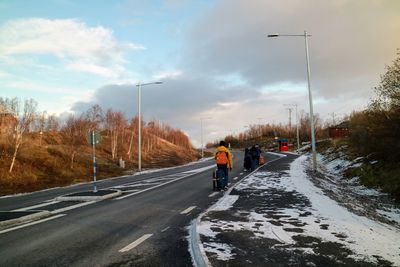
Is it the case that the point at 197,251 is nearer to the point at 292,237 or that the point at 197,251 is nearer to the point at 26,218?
the point at 292,237

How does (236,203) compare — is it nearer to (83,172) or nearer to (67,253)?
(67,253)

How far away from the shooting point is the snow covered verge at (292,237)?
5938 mm

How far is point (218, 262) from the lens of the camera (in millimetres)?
5812

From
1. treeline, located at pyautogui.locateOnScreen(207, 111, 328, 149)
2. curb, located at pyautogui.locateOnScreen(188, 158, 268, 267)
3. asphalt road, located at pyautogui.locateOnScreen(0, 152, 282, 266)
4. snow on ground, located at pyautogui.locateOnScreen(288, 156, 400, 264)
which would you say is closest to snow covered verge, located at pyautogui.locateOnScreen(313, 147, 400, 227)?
snow on ground, located at pyautogui.locateOnScreen(288, 156, 400, 264)

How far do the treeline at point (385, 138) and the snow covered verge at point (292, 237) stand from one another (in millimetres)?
10590

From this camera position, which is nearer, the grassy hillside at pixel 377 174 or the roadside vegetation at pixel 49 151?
the grassy hillside at pixel 377 174

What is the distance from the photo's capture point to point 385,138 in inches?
884

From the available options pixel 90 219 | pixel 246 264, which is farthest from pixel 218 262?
pixel 90 219

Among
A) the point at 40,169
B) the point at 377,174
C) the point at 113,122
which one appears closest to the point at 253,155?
the point at 377,174

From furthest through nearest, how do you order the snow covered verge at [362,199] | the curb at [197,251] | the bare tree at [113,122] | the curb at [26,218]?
the bare tree at [113,122] → the snow covered verge at [362,199] → the curb at [26,218] → the curb at [197,251]

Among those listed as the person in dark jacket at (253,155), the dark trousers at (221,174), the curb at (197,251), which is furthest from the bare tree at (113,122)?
the curb at (197,251)

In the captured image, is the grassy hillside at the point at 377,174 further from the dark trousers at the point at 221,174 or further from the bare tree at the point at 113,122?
the bare tree at the point at 113,122

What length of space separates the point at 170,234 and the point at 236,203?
4.21 m

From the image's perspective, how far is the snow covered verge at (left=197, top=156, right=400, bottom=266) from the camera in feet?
19.5
